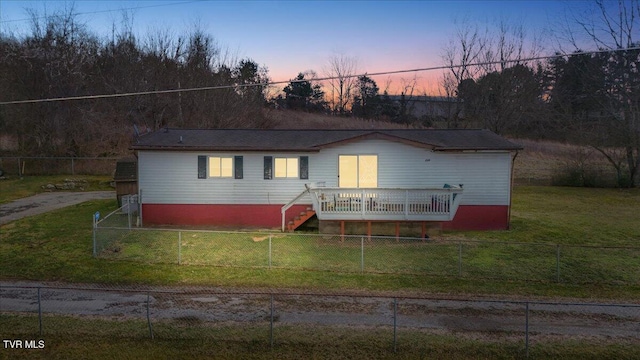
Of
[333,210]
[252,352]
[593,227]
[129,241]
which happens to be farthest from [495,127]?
[252,352]

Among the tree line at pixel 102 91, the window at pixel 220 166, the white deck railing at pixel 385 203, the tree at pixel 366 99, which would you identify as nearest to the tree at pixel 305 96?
the tree at pixel 366 99

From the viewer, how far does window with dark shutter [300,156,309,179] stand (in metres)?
20.3

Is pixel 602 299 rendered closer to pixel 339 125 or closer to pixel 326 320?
pixel 326 320

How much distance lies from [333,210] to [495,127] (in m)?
34.7

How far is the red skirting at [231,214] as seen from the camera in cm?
2033

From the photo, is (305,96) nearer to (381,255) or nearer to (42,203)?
(42,203)

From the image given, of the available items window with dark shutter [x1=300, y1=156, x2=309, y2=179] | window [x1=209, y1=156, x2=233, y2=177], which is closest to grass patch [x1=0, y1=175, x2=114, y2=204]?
window [x1=209, y1=156, x2=233, y2=177]

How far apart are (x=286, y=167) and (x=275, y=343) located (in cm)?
→ 1228

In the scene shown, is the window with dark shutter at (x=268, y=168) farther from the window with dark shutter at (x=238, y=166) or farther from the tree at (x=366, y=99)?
the tree at (x=366, y=99)

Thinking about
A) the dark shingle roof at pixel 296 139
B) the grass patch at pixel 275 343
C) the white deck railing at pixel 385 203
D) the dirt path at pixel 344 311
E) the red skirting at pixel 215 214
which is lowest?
the dirt path at pixel 344 311

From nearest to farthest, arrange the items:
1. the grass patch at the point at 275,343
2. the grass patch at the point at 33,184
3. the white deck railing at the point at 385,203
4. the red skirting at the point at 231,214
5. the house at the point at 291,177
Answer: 1. the grass patch at the point at 275,343
2. the white deck railing at the point at 385,203
3. the house at the point at 291,177
4. the red skirting at the point at 231,214
5. the grass patch at the point at 33,184

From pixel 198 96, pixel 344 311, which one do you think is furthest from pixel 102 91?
pixel 344 311

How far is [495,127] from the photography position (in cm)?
4644

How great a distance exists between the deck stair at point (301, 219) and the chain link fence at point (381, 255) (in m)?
1.34
